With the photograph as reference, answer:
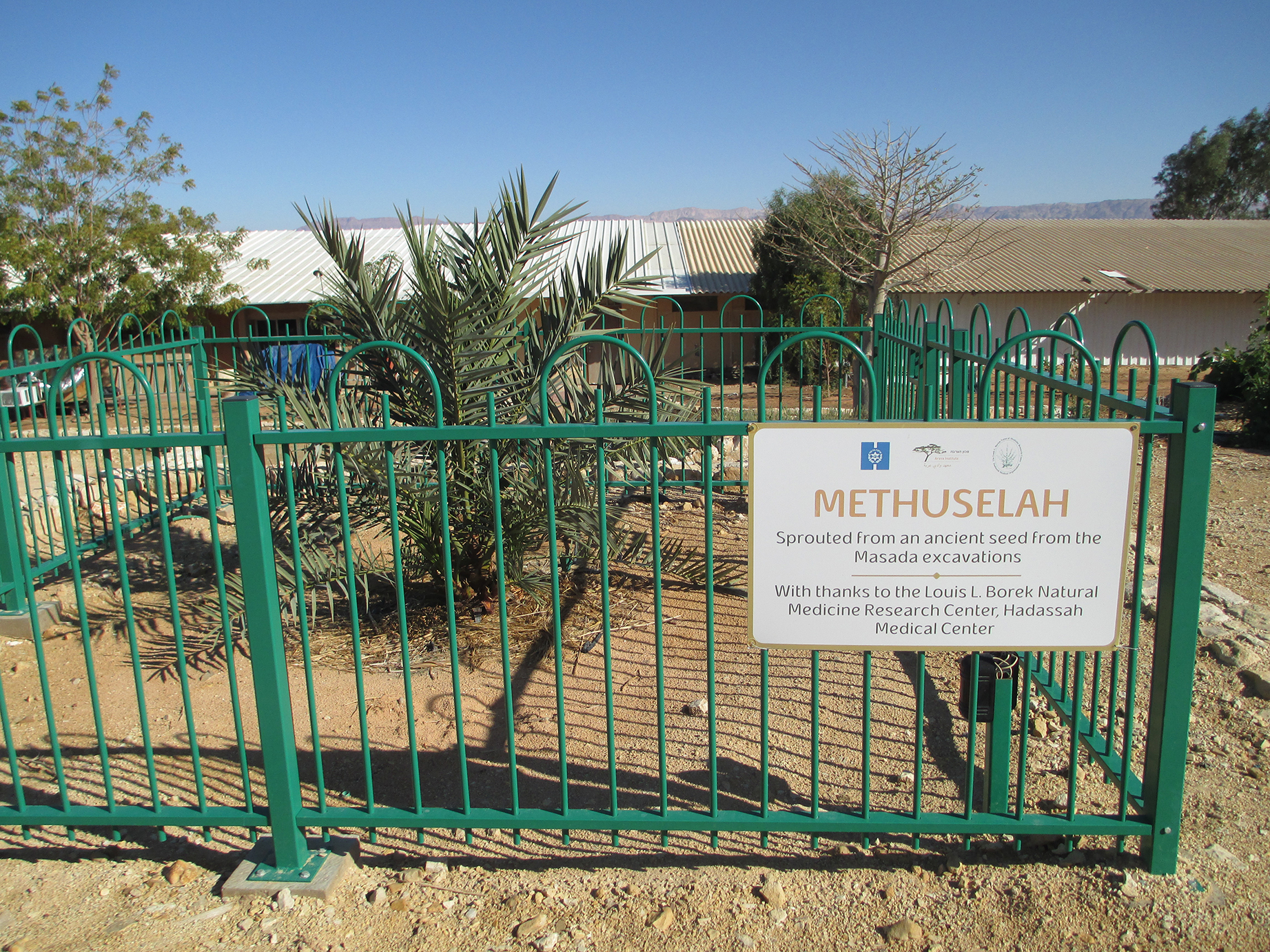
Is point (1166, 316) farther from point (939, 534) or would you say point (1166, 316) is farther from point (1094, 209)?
point (1094, 209)

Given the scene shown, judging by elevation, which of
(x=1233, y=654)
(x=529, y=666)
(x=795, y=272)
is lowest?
(x=529, y=666)

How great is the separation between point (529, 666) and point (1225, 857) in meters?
3.04

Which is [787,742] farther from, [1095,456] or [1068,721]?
[1095,456]

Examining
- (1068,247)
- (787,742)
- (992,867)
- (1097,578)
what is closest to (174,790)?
(787,742)

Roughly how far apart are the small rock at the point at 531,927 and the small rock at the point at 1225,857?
82.9 inches

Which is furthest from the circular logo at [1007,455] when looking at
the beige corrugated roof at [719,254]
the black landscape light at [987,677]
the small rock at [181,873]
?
the beige corrugated roof at [719,254]

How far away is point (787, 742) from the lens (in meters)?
3.74

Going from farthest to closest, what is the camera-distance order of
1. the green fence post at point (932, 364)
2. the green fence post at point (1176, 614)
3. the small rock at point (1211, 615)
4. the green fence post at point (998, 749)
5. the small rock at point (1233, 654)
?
the small rock at point (1211, 615)
the green fence post at point (932, 364)
the small rock at point (1233, 654)
the green fence post at point (998, 749)
the green fence post at point (1176, 614)

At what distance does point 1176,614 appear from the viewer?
8.32ft

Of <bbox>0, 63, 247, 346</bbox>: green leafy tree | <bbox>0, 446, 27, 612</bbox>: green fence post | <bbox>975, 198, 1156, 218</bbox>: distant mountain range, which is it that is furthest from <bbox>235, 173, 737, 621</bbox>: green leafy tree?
<bbox>975, 198, 1156, 218</bbox>: distant mountain range

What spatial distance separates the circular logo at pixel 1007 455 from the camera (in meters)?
2.46

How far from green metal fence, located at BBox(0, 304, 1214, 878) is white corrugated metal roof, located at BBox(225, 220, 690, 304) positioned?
16.9 meters

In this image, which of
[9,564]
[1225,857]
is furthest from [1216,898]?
[9,564]

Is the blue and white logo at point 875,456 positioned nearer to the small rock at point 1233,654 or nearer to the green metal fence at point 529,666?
the green metal fence at point 529,666
